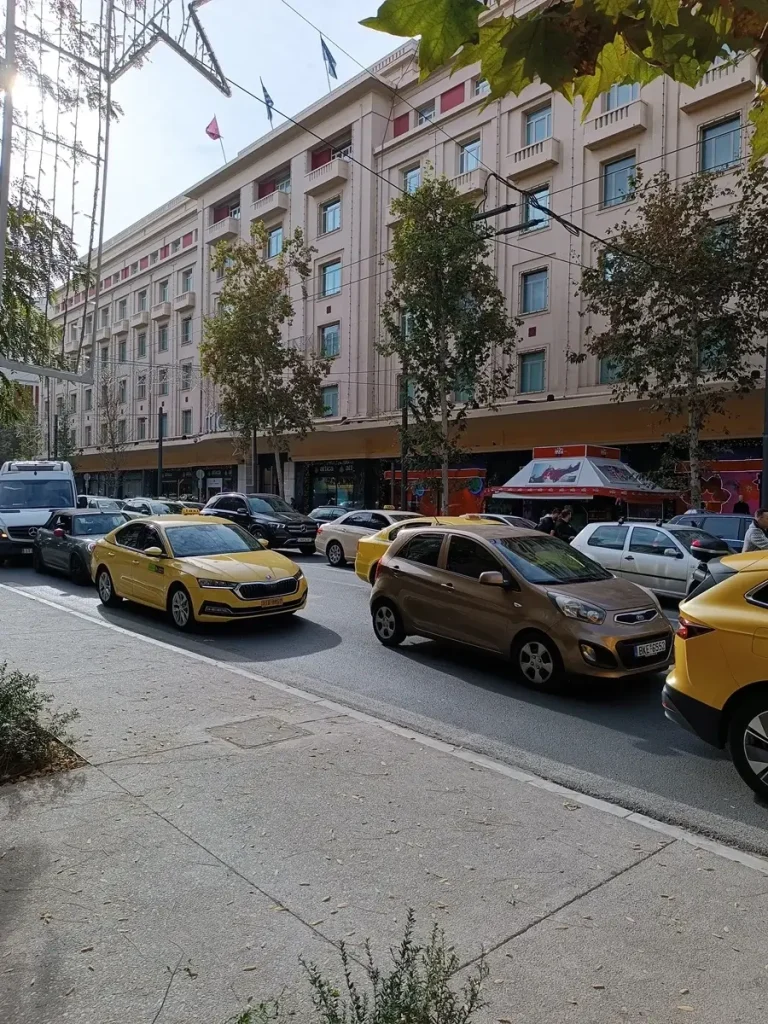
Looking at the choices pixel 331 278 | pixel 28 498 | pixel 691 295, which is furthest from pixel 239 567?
pixel 331 278

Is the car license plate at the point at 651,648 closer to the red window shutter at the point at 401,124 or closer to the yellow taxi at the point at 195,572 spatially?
the yellow taxi at the point at 195,572

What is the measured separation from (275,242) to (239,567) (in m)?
32.4

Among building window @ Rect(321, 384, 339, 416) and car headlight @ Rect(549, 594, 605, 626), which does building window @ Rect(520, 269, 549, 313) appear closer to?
building window @ Rect(321, 384, 339, 416)

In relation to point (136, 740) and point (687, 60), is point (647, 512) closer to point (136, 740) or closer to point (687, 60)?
point (136, 740)

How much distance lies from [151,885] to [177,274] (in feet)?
159

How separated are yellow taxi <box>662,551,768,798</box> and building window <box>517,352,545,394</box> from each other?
21.5 meters

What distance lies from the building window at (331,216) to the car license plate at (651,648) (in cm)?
3107

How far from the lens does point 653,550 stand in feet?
42.1

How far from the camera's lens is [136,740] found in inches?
213

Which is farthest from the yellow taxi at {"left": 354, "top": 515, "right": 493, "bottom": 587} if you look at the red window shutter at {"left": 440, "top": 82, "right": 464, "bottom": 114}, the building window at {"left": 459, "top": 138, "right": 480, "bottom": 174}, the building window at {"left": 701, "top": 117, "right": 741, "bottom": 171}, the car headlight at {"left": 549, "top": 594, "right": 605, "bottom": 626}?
the red window shutter at {"left": 440, "top": 82, "right": 464, "bottom": 114}

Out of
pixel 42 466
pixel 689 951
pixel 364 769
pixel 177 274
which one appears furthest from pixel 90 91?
pixel 177 274

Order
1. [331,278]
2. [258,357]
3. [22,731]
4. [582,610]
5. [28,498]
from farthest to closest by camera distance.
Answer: [331,278] → [258,357] → [28,498] → [582,610] → [22,731]

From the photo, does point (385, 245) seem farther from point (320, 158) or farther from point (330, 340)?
point (320, 158)

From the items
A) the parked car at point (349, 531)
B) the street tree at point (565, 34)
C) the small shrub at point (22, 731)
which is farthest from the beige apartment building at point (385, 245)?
the parked car at point (349, 531)
